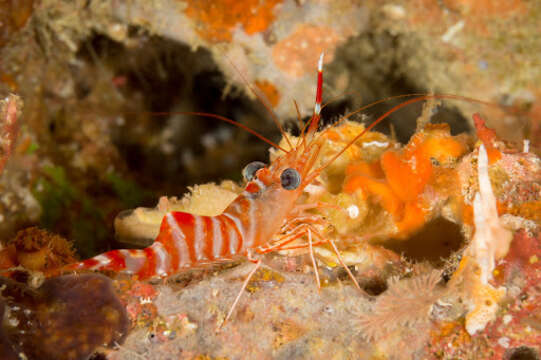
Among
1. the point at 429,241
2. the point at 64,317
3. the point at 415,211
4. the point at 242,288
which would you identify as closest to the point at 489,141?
the point at 415,211

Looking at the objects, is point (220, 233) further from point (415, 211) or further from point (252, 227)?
point (415, 211)

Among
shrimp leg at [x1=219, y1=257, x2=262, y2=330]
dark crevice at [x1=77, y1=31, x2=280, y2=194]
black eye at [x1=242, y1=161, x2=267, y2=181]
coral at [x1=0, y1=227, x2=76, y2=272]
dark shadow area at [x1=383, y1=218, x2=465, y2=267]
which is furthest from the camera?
dark crevice at [x1=77, y1=31, x2=280, y2=194]

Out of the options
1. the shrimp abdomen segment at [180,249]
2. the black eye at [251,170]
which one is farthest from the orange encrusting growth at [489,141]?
the shrimp abdomen segment at [180,249]

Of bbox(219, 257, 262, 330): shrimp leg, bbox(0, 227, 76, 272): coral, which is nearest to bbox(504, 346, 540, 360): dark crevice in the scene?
bbox(219, 257, 262, 330): shrimp leg

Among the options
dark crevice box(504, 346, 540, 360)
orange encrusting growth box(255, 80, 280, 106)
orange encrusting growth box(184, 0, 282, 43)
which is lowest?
dark crevice box(504, 346, 540, 360)

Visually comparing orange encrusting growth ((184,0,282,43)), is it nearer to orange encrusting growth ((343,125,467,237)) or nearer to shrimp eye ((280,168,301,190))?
shrimp eye ((280,168,301,190))

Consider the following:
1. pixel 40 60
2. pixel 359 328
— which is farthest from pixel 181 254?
pixel 40 60
